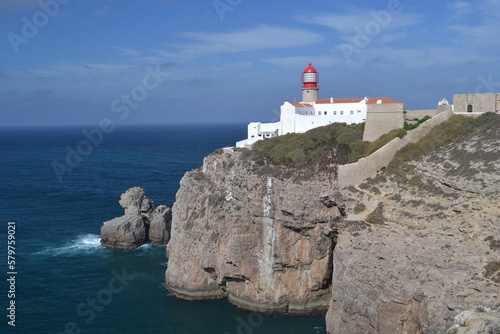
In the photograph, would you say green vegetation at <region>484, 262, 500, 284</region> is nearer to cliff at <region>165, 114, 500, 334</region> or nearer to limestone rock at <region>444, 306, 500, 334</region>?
cliff at <region>165, 114, 500, 334</region>

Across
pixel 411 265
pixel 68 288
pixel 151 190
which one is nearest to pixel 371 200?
pixel 411 265

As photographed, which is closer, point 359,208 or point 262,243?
point 359,208

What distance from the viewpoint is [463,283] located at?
21547 mm

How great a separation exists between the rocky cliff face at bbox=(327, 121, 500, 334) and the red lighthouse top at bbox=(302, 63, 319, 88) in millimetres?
21931

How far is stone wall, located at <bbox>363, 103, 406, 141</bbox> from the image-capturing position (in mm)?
36656

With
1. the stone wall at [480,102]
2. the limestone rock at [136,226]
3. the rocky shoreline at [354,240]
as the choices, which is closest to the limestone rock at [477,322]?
the rocky shoreline at [354,240]

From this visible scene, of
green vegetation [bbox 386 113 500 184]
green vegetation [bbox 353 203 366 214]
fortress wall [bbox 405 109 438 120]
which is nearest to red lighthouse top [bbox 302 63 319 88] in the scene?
fortress wall [bbox 405 109 438 120]

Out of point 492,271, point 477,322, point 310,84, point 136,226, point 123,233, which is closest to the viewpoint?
point 477,322

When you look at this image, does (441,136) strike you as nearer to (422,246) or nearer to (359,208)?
(359,208)

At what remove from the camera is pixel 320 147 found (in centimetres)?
3722

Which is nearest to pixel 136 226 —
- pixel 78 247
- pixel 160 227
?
pixel 160 227

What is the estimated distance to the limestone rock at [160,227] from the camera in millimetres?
47125

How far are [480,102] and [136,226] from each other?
3092 centimetres

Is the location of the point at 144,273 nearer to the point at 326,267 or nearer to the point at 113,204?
the point at 326,267
